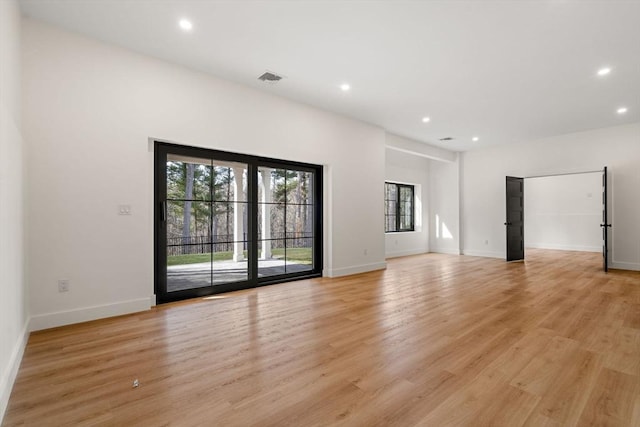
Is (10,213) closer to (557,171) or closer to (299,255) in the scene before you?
(299,255)

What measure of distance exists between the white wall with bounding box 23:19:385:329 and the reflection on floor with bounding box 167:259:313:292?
0.42m

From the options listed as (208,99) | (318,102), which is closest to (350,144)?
(318,102)

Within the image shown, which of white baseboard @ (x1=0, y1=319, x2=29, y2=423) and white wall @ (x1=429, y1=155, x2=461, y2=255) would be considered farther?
white wall @ (x1=429, y1=155, x2=461, y2=255)

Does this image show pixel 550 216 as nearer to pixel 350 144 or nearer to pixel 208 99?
pixel 350 144

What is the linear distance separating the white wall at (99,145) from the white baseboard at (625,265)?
25.4 ft

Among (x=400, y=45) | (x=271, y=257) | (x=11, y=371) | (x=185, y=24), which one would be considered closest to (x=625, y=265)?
(x=400, y=45)

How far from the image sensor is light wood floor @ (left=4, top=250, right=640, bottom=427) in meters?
1.72

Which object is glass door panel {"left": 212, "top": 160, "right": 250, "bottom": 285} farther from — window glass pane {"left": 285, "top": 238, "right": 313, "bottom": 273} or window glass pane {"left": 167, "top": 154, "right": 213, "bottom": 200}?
window glass pane {"left": 285, "top": 238, "right": 313, "bottom": 273}

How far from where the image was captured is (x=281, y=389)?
6.40ft

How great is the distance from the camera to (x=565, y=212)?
981 centimetres

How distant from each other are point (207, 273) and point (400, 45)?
12.4ft

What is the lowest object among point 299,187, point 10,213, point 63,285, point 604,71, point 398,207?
point 63,285

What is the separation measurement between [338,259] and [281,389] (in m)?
3.84

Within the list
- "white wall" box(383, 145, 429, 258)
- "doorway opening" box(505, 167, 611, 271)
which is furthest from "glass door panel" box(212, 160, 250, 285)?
"doorway opening" box(505, 167, 611, 271)
